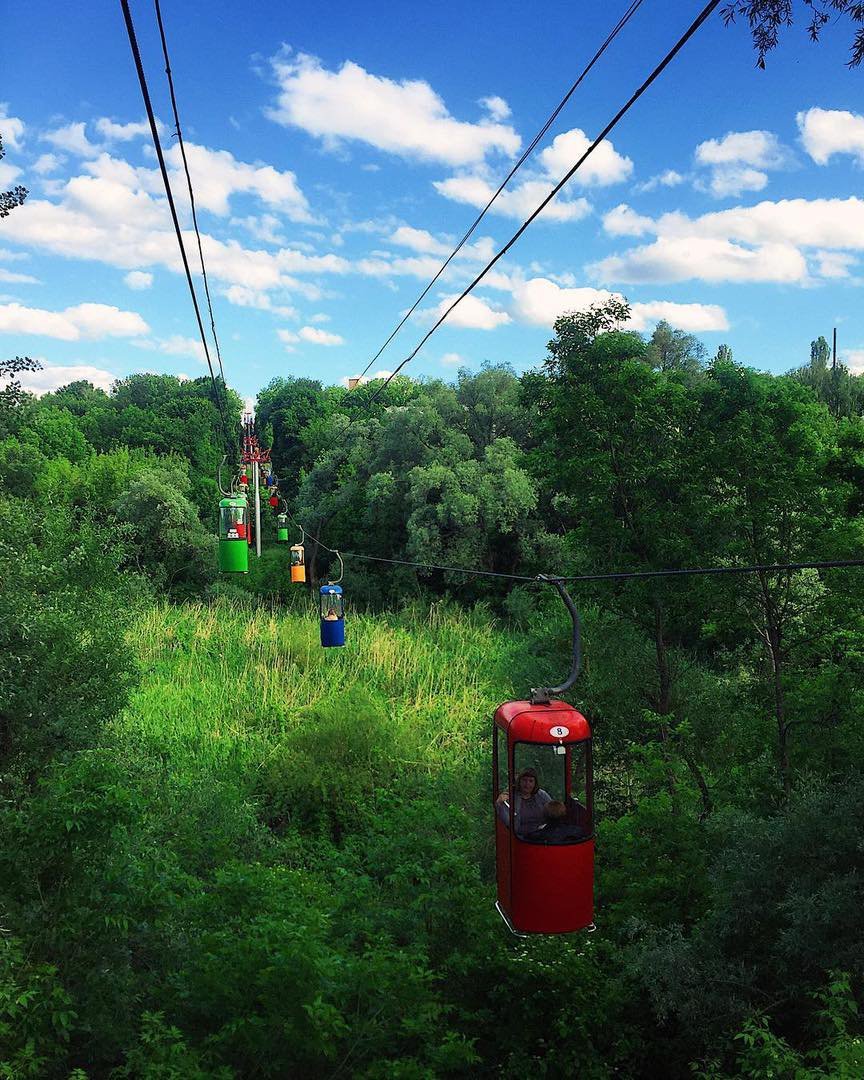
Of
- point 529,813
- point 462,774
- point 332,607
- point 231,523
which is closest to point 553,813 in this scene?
point 529,813

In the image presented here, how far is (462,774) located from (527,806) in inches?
377

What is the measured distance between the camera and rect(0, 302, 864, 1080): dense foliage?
6617 millimetres

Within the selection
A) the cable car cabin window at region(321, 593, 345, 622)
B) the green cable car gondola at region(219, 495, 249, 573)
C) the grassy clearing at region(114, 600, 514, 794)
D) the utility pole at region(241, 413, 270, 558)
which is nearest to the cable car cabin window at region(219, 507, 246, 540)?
the green cable car gondola at region(219, 495, 249, 573)

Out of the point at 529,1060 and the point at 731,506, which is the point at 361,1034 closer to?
the point at 529,1060

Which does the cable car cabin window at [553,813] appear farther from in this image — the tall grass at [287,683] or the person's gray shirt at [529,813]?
the tall grass at [287,683]

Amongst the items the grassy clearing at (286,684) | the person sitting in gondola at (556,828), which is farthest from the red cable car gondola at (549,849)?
the grassy clearing at (286,684)

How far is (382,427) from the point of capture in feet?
113

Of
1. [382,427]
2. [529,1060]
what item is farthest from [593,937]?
[382,427]

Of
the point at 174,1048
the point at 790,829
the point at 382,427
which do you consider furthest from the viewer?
the point at 382,427

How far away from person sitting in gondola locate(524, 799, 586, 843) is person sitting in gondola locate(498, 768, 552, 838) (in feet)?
0.20

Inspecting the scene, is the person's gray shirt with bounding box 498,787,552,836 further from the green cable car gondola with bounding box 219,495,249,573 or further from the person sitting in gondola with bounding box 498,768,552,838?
the green cable car gondola with bounding box 219,495,249,573

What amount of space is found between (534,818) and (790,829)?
2.52 meters

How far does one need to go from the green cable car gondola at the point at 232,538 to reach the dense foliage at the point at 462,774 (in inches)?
106

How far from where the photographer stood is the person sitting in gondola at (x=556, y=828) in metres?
5.92
